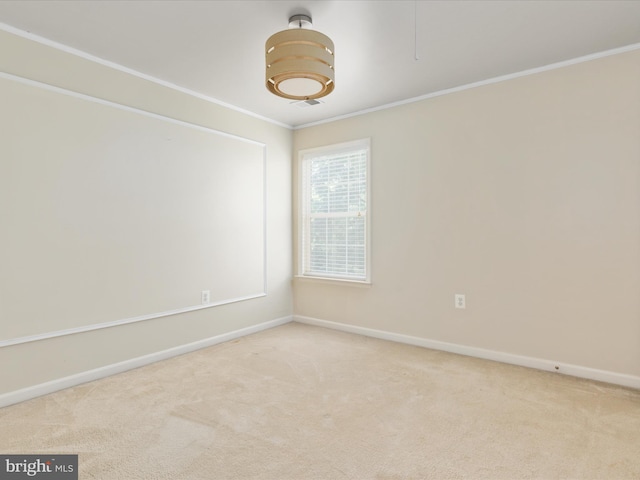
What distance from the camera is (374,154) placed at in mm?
3705

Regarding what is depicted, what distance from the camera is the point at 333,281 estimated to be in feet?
13.1

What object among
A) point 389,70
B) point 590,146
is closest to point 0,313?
point 389,70

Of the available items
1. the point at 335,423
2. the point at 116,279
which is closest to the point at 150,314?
the point at 116,279

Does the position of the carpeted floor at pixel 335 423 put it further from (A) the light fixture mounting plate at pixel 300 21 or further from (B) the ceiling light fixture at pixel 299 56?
(A) the light fixture mounting plate at pixel 300 21

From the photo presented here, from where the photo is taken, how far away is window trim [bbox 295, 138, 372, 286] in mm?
3752

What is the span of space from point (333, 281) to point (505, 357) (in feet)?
5.91

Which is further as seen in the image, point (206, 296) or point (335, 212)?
point (335, 212)

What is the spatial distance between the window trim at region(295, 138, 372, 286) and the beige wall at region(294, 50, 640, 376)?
0.24ft

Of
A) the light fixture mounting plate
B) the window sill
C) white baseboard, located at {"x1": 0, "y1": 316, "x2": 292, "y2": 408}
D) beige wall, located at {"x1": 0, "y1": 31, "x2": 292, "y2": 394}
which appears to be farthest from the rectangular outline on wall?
the light fixture mounting plate

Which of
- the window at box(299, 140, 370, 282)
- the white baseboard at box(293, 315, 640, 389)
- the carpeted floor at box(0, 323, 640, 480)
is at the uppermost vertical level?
the window at box(299, 140, 370, 282)

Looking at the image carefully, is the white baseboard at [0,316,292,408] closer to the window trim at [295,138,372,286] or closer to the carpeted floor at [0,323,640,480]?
the carpeted floor at [0,323,640,480]

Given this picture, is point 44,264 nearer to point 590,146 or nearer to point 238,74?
point 238,74

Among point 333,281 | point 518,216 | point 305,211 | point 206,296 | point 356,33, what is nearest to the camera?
point 356,33

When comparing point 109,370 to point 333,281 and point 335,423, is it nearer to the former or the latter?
point 335,423
